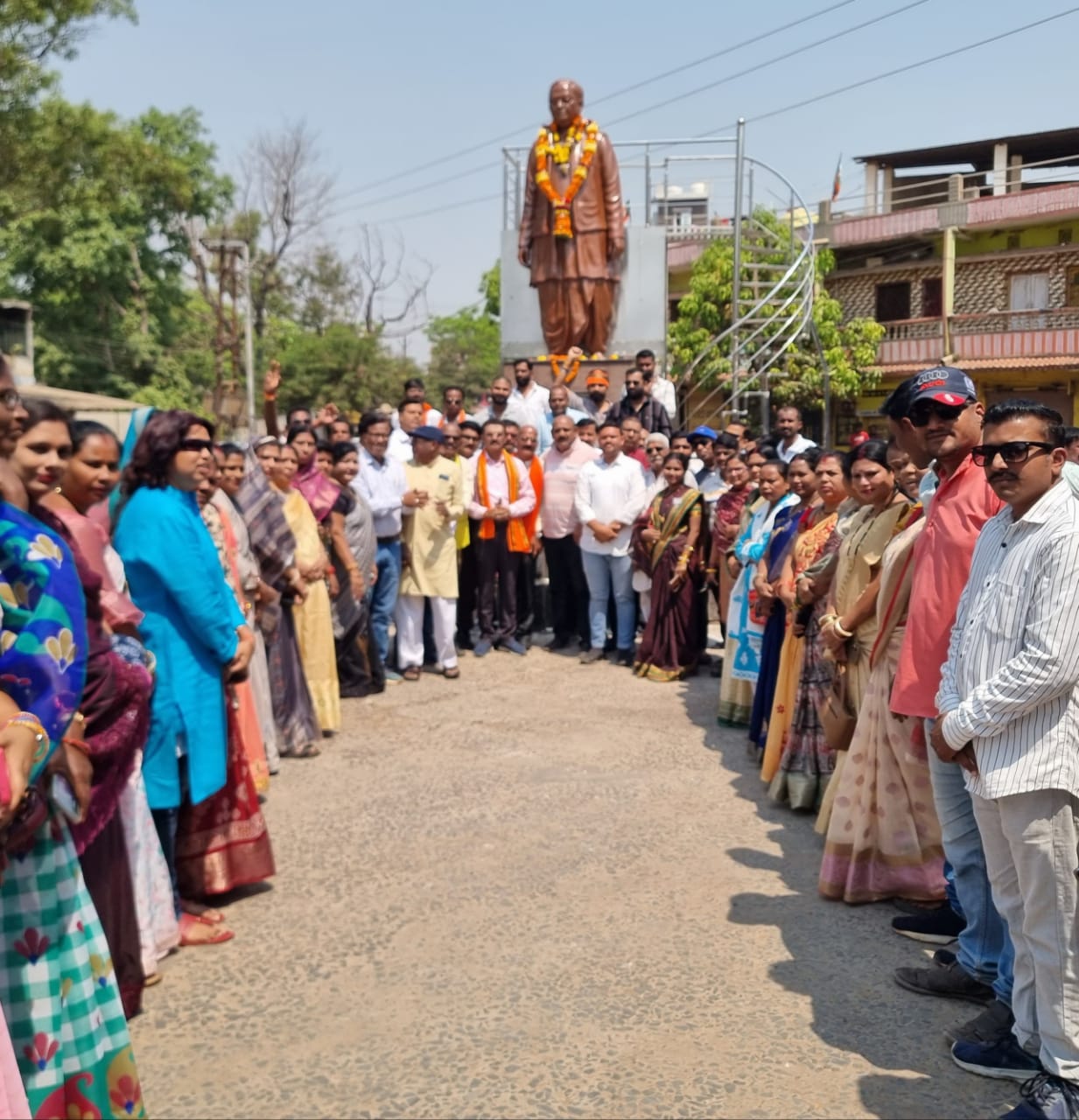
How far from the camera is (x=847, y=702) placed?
4.91 m

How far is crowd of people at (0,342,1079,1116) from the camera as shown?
2.68 m

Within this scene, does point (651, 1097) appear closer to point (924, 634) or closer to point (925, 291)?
point (924, 634)

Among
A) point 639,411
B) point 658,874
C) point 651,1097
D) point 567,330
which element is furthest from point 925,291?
point 651,1097

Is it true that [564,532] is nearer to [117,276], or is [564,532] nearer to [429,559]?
[429,559]

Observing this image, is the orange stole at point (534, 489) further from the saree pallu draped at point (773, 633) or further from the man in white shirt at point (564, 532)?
the saree pallu draped at point (773, 633)

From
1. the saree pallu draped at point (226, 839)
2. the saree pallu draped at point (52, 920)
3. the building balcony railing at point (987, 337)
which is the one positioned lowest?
the saree pallu draped at point (226, 839)

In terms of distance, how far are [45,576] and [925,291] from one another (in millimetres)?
24028

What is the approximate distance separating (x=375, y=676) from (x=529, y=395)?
14.6 feet

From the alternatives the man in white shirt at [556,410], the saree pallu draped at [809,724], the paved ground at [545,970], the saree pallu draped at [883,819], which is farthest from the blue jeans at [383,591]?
the saree pallu draped at [883,819]

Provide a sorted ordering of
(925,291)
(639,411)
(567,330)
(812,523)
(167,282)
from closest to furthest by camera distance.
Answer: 1. (812,523)
2. (639,411)
3. (567,330)
4. (925,291)
5. (167,282)

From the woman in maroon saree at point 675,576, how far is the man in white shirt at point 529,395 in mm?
3144

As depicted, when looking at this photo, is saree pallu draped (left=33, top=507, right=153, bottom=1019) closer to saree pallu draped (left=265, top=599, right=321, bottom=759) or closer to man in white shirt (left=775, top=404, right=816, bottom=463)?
saree pallu draped (left=265, top=599, right=321, bottom=759)

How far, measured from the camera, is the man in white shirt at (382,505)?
28.0ft

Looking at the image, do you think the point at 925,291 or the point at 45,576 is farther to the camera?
the point at 925,291
